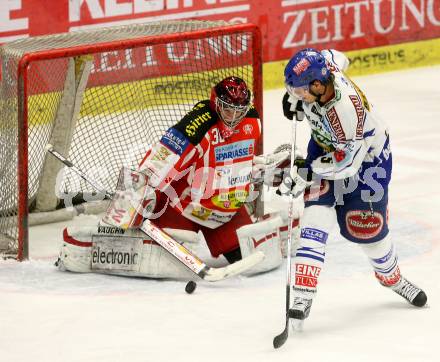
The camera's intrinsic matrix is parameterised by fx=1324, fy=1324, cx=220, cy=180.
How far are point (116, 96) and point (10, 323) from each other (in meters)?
2.51

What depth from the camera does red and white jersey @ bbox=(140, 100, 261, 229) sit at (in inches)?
250

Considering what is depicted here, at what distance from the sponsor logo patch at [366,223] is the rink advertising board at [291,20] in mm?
4375

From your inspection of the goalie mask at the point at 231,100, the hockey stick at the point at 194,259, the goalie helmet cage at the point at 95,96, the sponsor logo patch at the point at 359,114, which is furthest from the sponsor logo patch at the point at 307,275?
the goalie helmet cage at the point at 95,96

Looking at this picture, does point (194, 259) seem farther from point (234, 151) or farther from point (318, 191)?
point (318, 191)

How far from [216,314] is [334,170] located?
89 centimetres

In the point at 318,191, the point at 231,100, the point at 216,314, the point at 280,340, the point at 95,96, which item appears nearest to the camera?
the point at 280,340

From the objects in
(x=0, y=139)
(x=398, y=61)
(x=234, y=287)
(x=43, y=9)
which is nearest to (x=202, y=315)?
(x=234, y=287)

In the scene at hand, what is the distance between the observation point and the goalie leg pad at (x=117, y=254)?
6453mm

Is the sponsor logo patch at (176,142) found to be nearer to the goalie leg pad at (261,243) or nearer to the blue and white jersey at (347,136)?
the goalie leg pad at (261,243)

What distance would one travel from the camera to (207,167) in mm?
6512

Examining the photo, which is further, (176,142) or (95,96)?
(95,96)

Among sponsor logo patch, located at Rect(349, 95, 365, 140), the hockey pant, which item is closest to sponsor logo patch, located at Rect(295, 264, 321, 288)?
the hockey pant

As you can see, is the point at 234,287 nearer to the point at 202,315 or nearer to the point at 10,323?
the point at 202,315

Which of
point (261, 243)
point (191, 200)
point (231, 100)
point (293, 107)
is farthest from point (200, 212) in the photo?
point (293, 107)
